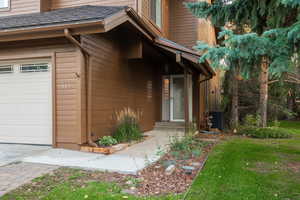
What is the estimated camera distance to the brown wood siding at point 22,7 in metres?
7.14

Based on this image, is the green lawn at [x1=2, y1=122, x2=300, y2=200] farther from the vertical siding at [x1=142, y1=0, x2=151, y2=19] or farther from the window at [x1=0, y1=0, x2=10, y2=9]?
the window at [x1=0, y1=0, x2=10, y2=9]

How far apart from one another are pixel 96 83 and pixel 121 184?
300 cm

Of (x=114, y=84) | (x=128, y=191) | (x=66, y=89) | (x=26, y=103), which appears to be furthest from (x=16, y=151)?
(x=128, y=191)

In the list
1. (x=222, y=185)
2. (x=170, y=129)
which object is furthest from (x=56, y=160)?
(x=170, y=129)

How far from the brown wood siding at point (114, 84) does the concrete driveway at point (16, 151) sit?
1342mm

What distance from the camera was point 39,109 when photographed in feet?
18.1

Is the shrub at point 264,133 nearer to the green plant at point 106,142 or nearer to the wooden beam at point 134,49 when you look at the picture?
the wooden beam at point 134,49

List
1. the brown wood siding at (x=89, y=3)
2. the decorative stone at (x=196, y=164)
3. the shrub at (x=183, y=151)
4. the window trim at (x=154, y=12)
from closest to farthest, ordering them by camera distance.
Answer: the decorative stone at (x=196, y=164) → the shrub at (x=183, y=151) → the brown wood siding at (x=89, y=3) → the window trim at (x=154, y=12)

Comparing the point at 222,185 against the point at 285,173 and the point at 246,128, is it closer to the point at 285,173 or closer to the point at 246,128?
the point at 285,173

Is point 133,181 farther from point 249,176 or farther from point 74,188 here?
point 249,176

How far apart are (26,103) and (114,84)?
235cm

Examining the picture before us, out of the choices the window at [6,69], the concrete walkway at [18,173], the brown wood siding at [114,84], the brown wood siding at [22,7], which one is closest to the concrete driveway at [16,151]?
the concrete walkway at [18,173]

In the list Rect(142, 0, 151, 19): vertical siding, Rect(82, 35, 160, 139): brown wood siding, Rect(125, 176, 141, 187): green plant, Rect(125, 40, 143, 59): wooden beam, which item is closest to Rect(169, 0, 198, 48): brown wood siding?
Rect(82, 35, 160, 139): brown wood siding

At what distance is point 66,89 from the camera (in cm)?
509
